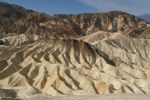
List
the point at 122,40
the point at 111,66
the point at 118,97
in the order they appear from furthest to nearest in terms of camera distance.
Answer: the point at 122,40 → the point at 111,66 → the point at 118,97

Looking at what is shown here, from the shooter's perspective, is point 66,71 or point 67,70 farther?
point 67,70

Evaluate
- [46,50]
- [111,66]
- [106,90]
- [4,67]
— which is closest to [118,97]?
[106,90]

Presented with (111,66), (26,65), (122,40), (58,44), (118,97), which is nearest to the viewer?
(118,97)

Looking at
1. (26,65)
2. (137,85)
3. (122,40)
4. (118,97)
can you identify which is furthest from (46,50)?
(118,97)

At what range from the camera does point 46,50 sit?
11619 cm

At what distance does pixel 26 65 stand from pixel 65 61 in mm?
13958

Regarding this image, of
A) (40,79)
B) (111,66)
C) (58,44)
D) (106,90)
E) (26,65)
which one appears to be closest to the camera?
(106,90)

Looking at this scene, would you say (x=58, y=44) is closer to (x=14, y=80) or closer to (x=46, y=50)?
(x=46, y=50)

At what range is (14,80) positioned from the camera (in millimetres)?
88688

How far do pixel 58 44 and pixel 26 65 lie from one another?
21.5 m

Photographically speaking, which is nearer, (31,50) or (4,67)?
(4,67)

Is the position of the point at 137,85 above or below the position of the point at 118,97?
below

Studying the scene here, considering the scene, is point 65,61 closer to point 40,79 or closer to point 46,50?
point 46,50

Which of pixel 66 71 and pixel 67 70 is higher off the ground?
pixel 67 70
